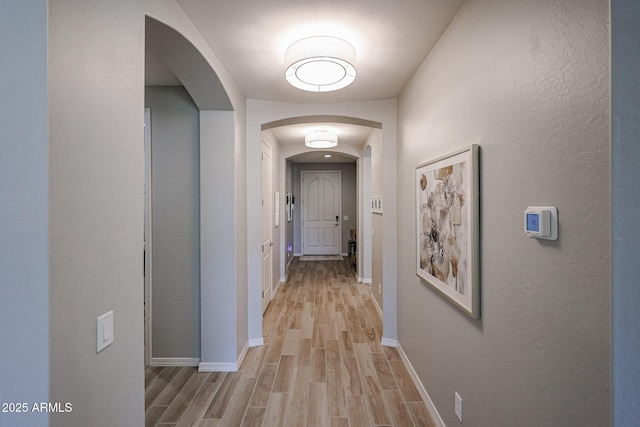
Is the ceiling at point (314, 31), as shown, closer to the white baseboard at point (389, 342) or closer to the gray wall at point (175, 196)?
the gray wall at point (175, 196)

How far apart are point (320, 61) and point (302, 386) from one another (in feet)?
7.71

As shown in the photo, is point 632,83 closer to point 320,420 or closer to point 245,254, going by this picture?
point 320,420

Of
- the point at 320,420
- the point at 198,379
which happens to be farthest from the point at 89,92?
the point at 198,379

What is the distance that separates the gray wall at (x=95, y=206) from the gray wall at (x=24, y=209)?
0.03m

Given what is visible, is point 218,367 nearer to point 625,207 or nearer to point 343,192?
point 625,207

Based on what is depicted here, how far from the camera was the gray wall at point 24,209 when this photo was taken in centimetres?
78

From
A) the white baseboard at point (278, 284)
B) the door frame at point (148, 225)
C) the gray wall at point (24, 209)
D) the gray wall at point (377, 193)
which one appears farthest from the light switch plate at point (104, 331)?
the white baseboard at point (278, 284)

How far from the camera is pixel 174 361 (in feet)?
9.11

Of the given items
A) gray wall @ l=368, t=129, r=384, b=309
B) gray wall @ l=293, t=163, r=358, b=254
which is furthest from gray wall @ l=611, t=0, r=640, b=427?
gray wall @ l=293, t=163, r=358, b=254

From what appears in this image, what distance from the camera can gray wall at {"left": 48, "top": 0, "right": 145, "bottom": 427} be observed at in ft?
2.82

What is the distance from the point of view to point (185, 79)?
2271 mm

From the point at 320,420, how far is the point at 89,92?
85.3 inches

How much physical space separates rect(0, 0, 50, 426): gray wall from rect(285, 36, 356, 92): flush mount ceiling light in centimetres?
131

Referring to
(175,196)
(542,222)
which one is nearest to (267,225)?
(175,196)
